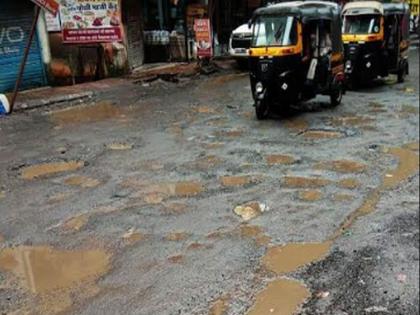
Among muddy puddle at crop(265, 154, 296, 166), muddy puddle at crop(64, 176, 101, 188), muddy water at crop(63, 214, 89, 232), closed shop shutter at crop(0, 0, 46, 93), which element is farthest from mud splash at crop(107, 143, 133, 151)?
closed shop shutter at crop(0, 0, 46, 93)

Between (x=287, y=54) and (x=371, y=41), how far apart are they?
521cm

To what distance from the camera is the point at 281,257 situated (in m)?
5.47

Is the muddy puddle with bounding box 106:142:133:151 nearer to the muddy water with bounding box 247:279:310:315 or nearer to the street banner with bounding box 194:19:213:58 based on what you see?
the muddy water with bounding box 247:279:310:315

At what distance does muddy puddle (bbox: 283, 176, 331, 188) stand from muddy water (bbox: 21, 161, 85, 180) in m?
3.14

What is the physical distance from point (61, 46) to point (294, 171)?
9.93 m

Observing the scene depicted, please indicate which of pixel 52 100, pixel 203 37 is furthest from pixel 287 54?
pixel 203 37

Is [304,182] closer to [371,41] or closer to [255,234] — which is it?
[255,234]

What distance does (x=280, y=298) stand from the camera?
472 centimetres

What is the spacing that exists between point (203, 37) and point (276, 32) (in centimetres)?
786

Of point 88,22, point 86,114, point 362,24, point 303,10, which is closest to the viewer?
point 303,10

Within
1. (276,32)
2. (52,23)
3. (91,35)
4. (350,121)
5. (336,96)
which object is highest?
(52,23)

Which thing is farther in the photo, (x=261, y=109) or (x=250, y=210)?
(x=261, y=109)

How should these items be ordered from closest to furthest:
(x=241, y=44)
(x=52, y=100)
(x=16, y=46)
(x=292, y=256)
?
(x=292, y=256), (x=52, y=100), (x=16, y=46), (x=241, y=44)

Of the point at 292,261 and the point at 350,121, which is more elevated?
the point at 292,261
